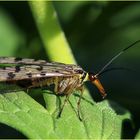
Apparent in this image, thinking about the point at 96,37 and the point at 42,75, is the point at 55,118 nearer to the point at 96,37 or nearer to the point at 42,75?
the point at 42,75

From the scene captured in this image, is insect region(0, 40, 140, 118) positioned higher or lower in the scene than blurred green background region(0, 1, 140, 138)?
lower

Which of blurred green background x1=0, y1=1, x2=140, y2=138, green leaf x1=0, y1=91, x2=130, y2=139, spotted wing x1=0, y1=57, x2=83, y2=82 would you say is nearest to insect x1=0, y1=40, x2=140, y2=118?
spotted wing x1=0, y1=57, x2=83, y2=82

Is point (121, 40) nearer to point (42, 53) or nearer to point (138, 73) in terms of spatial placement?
point (138, 73)

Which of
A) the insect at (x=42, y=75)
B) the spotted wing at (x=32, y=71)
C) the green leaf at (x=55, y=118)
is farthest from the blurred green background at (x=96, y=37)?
the green leaf at (x=55, y=118)

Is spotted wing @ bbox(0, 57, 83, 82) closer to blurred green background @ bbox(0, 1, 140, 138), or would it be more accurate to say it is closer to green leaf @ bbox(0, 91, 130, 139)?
green leaf @ bbox(0, 91, 130, 139)

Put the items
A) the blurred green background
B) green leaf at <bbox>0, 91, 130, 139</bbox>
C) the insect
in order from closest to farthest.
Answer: green leaf at <bbox>0, 91, 130, 139</bbox>
the insect
the blurred green background

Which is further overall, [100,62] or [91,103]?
[100,62]

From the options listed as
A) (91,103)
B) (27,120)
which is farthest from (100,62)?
(27,120)
